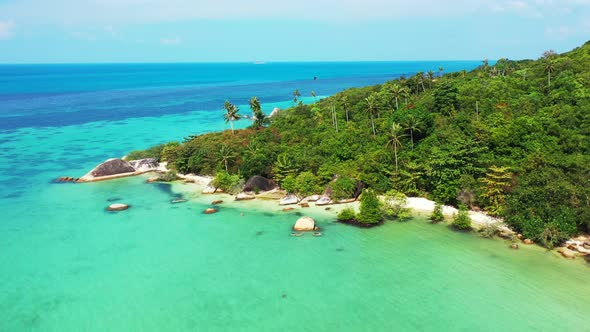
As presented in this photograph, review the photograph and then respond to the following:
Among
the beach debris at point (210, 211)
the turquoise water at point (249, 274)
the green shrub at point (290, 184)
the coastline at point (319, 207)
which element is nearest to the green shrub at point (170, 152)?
the coastline at point (319, 207)

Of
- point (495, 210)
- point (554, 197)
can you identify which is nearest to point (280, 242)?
point (495, 210)

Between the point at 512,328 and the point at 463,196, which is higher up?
the point at 463,196

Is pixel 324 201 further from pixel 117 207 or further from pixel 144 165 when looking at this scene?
pixel 144 165

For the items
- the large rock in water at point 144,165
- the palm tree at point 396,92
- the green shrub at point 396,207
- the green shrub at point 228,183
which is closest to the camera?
the green shrub at point 396,207

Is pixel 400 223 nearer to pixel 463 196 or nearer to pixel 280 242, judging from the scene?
pixel 463 196

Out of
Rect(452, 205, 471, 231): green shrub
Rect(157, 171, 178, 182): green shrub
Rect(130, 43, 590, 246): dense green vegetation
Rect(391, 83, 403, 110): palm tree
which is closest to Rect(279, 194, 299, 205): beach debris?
Rect(130, 43, 590, 246): dense green vegetation

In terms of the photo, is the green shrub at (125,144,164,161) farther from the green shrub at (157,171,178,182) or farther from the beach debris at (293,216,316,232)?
the beach debris at (293,216,316,232)

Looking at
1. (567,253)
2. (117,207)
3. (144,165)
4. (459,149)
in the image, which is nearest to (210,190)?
(117,207)

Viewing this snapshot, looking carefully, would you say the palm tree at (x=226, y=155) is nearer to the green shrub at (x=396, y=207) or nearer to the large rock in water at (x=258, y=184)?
the large rock in water at (x=258, y=184)
